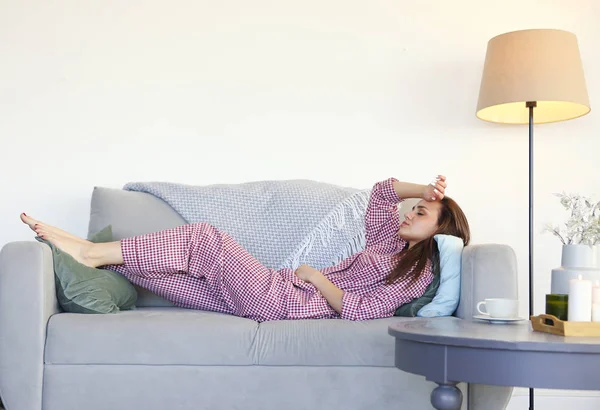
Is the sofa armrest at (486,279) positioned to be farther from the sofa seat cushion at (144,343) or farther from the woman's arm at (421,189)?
the sofa seat cushion at (144,343)

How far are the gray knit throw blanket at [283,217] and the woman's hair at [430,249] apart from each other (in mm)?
246

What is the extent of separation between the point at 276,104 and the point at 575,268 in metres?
1.65

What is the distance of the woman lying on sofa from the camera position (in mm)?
2324

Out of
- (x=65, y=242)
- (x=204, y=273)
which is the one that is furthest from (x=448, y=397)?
(x=65, y=242)

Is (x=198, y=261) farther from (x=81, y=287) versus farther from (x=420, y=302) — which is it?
(x=420, y=302)

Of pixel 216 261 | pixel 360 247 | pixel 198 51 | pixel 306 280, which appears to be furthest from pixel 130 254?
pixel 198 51

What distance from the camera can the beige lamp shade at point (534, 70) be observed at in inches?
109

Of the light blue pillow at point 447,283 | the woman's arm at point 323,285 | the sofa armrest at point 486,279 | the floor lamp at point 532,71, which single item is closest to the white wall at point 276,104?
the floor lamp at point 532,71

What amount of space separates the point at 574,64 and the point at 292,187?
1111 mm

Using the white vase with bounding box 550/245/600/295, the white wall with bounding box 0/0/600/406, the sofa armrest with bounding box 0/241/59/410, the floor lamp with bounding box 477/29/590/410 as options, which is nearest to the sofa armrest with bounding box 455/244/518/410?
the white vase with bounding box 550/245/600/295

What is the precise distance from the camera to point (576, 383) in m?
1.37

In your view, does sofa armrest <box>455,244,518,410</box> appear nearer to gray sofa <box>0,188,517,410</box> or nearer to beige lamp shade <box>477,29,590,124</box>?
gray sofa <box>0,188,517,410</box>

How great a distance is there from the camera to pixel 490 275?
2.16 metres

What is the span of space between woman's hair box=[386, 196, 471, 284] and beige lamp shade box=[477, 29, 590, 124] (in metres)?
0.50
